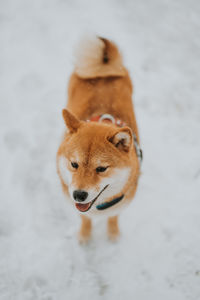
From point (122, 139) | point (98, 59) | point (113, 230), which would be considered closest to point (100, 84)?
point (98, 59)

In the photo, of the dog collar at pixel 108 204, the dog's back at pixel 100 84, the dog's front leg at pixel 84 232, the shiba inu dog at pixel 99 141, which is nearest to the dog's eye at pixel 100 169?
the shiba inu dog at pixel 99 141

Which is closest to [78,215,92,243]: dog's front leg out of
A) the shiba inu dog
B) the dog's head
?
the shiba inu dog

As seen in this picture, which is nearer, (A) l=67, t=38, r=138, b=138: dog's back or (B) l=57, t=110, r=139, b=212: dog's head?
(B) l=57, t=110, r=139, b=212: dog's head

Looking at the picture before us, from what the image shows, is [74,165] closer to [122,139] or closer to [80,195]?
[80,195]

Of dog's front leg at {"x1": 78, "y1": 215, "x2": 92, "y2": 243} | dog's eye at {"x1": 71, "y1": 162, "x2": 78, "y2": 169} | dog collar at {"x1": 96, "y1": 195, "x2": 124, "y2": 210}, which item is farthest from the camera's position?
dog's front leg at {"x1": 78, "y1": 215, "x2": 92, "y2": 243}

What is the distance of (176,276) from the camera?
2.16m

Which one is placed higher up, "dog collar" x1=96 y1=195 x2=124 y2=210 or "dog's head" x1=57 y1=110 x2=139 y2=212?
"dog's head" x1=57 y1=110 x2=139 y2=212

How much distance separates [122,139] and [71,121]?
0.43 m

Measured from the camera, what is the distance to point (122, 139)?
1.66 m

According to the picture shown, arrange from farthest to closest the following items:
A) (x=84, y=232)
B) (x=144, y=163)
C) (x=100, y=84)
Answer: (x=144, y=163), (x=100, y=84), (x=84, y=232)

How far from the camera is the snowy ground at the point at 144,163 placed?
7.06ft

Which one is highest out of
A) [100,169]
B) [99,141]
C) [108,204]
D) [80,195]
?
[99,141]

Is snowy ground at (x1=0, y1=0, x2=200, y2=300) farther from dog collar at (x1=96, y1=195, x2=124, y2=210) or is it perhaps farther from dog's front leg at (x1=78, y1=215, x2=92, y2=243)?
dog collar at (x1=96, y1=195, x2=124, y2=210)

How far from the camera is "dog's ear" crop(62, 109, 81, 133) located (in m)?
1.69
